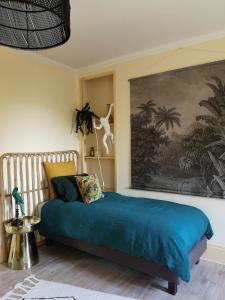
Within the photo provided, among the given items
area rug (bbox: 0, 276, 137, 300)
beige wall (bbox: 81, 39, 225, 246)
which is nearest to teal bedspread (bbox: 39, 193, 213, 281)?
beige wall (bbox: 81, 39, 225, 246)

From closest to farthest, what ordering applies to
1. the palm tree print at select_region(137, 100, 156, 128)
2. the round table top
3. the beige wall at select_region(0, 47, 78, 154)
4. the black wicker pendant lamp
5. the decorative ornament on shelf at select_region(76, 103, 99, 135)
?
1. the black wicker pendant lamp
2. the round table top
3. the beige wall at select_region(0, 47, 78, 154)
4. the palm tree print at select_region(137, 100, 156, 128)
5. the decorative ornament on shelf at select_region(76, 103, 99, 135)

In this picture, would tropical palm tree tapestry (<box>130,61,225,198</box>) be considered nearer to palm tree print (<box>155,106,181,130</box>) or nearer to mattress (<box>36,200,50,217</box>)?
palm tree print (<box>155,106,181,130</box>)

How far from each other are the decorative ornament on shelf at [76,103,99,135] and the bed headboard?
600mm

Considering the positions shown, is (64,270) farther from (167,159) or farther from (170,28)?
(170,28)

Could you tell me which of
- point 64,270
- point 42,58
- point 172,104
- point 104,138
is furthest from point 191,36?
point 64,270

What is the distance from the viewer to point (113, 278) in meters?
2.40

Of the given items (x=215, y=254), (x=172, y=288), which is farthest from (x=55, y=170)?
(x=215, y=254)

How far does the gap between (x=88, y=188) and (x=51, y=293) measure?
46.8 inches

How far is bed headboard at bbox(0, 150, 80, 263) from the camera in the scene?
2.79 m

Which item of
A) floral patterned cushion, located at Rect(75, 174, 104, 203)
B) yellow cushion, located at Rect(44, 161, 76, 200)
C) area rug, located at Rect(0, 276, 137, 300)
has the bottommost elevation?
area rug, located at Rect(0, 276, 137, 300)

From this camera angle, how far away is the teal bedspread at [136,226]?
2.04m

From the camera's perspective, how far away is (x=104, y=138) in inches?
141

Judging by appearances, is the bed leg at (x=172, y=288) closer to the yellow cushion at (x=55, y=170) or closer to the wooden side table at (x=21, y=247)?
the wooden side table at (x=21, y=247)

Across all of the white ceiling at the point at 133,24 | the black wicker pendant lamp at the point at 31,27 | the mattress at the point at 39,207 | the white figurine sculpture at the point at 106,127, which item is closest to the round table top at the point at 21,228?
the mattress at the point at 39,207
